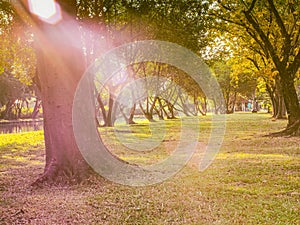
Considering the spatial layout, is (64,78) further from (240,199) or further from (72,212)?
(240,199)

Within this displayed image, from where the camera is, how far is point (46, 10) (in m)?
6.96

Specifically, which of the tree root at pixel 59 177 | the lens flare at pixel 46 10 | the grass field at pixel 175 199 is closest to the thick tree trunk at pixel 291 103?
the grass field at pixel 175 199

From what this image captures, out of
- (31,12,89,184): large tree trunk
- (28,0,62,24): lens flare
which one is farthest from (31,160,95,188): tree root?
(28,0,62,24): lens flare

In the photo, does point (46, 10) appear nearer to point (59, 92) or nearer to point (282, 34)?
point (59, 92)

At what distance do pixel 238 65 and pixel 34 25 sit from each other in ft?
86.6

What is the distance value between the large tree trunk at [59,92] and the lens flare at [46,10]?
0.45 feet

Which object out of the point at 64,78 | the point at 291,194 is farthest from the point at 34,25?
the point at 291,194

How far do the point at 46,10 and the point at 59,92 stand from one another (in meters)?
1.68

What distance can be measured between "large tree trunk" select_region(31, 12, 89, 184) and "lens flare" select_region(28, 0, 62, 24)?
0.14 metres

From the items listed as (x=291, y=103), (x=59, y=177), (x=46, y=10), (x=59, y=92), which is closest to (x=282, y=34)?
(x=291, y=103)

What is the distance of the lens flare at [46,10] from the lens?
272 inches

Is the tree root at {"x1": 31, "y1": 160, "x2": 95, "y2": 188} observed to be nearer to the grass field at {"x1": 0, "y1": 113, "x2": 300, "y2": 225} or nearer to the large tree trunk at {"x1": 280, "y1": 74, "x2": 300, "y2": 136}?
the grass field at {"x1": 0, "y1": 113, "x2": 300, "y2": 225}

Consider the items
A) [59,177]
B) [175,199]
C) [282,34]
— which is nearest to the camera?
[175,199]

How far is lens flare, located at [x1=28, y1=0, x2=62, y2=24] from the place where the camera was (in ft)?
22.6
